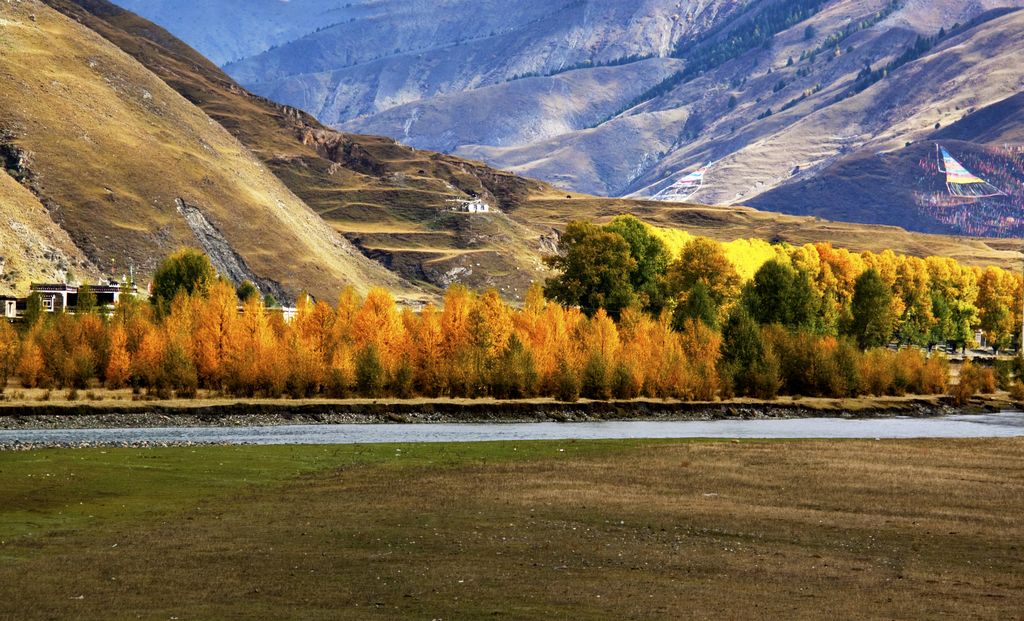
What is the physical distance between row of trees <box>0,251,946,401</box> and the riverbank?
4.23 m

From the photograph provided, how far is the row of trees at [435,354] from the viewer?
12988 cm

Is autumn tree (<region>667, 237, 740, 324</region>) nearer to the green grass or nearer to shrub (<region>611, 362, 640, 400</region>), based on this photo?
shrub (<region>611, 362, 640, 400</region>)

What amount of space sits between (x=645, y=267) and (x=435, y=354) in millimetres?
47977

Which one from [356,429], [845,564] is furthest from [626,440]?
[845,564]

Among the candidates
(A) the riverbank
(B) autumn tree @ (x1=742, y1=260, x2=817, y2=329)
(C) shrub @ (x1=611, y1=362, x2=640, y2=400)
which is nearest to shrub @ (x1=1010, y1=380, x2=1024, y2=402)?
(A) the riverbank

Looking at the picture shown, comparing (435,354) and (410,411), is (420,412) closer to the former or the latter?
(410,411)

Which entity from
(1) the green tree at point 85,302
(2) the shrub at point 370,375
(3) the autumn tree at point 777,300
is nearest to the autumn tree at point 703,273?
(3) the autumn tree at point 777,300

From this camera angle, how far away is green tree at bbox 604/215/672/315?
583 feet

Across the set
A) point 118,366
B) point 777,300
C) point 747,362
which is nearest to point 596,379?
point 747,362

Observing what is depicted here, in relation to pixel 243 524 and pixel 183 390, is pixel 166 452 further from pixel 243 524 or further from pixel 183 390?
pixel 183 390

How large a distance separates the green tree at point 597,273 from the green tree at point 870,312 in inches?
1410

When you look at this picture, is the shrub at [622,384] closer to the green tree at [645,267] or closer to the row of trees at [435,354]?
the row of trees at [435,354]

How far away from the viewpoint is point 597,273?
173250 mm

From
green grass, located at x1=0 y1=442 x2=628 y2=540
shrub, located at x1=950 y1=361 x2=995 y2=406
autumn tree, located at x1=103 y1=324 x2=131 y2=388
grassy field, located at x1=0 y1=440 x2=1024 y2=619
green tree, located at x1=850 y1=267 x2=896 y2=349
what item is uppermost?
green tree, located at x1=850 y1=267 x2=896 y2=349
